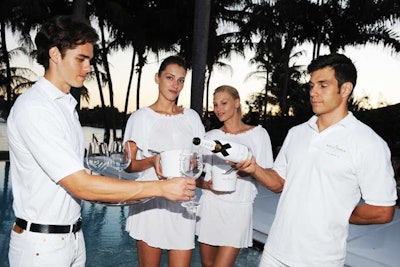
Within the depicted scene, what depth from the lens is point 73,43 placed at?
6.06 feet

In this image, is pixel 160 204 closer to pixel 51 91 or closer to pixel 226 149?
pixel 226 149

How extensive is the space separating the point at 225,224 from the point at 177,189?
65.2 inches

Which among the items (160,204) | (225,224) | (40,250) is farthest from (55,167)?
(225,224)

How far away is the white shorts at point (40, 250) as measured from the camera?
179 cm

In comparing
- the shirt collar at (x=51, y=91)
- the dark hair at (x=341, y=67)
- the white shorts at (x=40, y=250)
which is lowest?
the white shorts at (x=40, y=250)

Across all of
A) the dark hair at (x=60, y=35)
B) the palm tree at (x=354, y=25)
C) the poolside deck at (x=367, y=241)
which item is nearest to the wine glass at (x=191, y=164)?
the dark hair at (x=60, y=35)

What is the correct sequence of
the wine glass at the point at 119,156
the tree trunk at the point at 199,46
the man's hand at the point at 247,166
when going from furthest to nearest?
the tree trunk at the point at 199,46 < the man's hand at the point at 247,166 < the wine glass at the point at 119,156

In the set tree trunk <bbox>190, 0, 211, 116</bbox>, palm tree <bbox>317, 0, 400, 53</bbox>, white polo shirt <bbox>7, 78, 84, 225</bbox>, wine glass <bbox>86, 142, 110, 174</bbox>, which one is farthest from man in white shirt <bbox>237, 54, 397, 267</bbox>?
palm tree <bbox>317, 0, 400, 53</bbox>

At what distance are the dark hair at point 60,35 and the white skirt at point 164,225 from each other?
140 centimetres

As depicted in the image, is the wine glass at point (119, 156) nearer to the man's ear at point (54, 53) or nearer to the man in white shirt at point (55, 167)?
the man in white shirt at point (55, 167)

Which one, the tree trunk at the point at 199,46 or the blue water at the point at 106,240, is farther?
the tree trunk at the point at 199,46

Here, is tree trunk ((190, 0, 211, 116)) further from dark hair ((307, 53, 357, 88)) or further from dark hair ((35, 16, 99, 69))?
dark hair ((35, 16, 99, 69))

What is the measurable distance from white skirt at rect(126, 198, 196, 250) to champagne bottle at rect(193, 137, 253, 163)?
0.85 meters

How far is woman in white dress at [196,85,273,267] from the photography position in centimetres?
331
